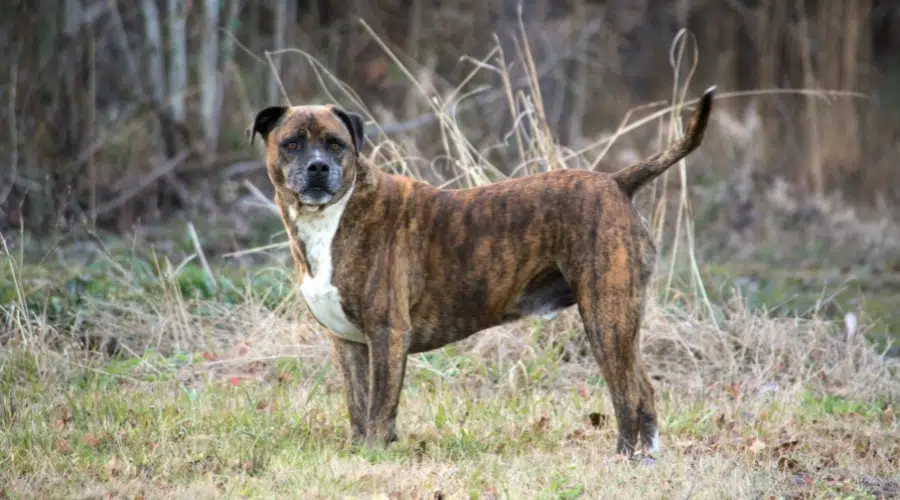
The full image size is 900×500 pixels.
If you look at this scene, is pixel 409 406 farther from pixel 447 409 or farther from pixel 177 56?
pixel 177 56

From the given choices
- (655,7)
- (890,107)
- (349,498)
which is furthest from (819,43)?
(349,498)

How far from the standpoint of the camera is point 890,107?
17906mm

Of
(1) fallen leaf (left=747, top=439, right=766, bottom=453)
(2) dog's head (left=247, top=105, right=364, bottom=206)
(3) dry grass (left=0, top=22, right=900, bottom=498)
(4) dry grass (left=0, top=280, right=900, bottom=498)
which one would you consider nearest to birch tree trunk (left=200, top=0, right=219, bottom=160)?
(3) dry grass (left=0, top=22, right=900, bottom=498)

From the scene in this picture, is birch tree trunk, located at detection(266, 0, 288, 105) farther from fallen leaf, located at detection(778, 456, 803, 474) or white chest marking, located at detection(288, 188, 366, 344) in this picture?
fallen leaf, located at detection(778, 456, 803, 474)

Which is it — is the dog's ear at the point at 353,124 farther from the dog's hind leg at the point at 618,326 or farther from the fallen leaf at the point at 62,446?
the fallen leaf at the point at 62,446

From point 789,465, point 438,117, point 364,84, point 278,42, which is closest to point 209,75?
point 278,42

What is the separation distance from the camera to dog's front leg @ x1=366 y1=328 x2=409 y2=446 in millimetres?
5320

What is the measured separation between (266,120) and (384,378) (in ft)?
3.99

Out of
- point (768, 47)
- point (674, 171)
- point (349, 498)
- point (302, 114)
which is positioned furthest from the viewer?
point (768, 47)

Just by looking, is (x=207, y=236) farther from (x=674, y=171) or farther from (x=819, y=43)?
(x=819, y=43)

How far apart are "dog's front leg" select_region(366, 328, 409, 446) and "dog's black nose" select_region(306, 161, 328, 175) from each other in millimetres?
706

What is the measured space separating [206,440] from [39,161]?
606 centimetres

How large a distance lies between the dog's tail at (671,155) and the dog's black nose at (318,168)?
4.00ft

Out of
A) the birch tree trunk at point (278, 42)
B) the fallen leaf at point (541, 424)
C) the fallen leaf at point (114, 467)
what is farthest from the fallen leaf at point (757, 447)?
the birch tree trunk at point (278, 42)
